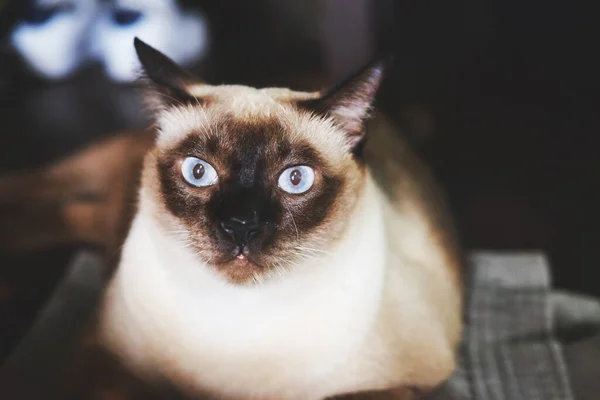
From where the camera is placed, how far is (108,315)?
851 mm

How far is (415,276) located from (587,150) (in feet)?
3.11

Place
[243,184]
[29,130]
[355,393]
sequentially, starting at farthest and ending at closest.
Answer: [29,130] < [355,393] < [243,184]

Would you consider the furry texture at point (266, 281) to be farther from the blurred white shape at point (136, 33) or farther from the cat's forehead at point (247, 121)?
the blurred white shape at point (136, 33)

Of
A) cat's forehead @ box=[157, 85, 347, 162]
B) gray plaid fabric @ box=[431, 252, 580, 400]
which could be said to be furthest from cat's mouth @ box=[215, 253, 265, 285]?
gray plaid fabric @ box=[431, 252, 580, 400]

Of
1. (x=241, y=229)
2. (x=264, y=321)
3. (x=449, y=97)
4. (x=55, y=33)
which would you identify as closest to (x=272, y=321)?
(x=264, y=321)

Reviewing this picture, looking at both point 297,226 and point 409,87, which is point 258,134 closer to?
point 297,226

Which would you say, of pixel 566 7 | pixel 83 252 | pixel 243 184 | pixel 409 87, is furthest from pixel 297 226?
pixel 566 7

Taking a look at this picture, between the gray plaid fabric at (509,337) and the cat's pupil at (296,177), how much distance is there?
1.47 ft

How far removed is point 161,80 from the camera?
2.35 feet

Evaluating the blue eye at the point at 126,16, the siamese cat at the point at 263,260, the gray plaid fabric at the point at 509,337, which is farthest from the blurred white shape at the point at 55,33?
the gray plaid fabric at the point at 509,337

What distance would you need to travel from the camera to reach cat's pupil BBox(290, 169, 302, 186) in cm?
73

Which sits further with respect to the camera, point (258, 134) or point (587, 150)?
point (587, 150)

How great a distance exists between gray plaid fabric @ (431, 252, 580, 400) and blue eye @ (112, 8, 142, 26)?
716 mm

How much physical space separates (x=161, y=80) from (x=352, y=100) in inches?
8.5
